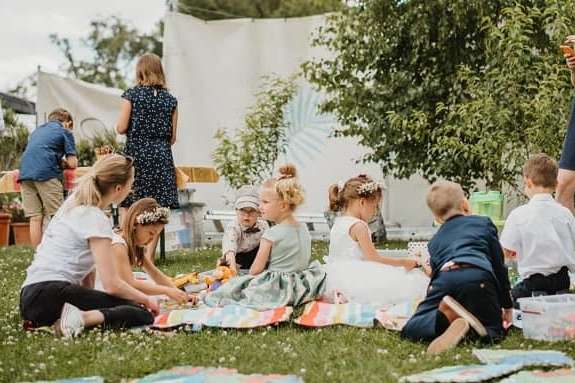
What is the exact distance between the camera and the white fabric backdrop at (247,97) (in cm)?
1115

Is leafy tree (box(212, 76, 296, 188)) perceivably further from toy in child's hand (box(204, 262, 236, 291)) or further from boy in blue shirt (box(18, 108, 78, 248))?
toy in child's hand (box(204, 262, 236, 291))

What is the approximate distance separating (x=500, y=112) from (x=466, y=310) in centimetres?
390

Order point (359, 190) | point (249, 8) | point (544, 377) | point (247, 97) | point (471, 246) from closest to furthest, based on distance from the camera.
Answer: point (544, 377)
point (471, 246)
point (359, 190)
point (247, 97)
point (249, 8)

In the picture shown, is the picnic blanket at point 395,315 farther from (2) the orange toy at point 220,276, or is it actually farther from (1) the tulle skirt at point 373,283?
(2) the orange toy at point 220,276

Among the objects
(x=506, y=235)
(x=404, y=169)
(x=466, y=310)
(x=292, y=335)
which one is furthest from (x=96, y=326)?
(x=404, y=169)

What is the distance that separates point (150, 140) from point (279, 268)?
2344mm

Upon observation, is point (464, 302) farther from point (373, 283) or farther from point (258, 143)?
point (258, 143)

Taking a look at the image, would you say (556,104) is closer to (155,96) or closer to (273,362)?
(155,96)

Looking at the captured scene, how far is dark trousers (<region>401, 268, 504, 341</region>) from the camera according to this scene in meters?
3.63

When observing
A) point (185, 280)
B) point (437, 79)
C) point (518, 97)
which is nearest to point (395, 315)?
point (185, 280)

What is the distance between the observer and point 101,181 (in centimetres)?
415

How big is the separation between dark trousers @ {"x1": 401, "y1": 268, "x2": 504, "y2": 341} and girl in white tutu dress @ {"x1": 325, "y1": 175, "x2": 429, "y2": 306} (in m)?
1.00

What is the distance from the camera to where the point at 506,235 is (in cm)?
459

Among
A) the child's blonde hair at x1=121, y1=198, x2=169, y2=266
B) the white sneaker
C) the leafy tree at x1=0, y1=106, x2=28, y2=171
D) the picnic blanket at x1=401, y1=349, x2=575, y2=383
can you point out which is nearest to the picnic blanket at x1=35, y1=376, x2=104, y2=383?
the white sneaker
